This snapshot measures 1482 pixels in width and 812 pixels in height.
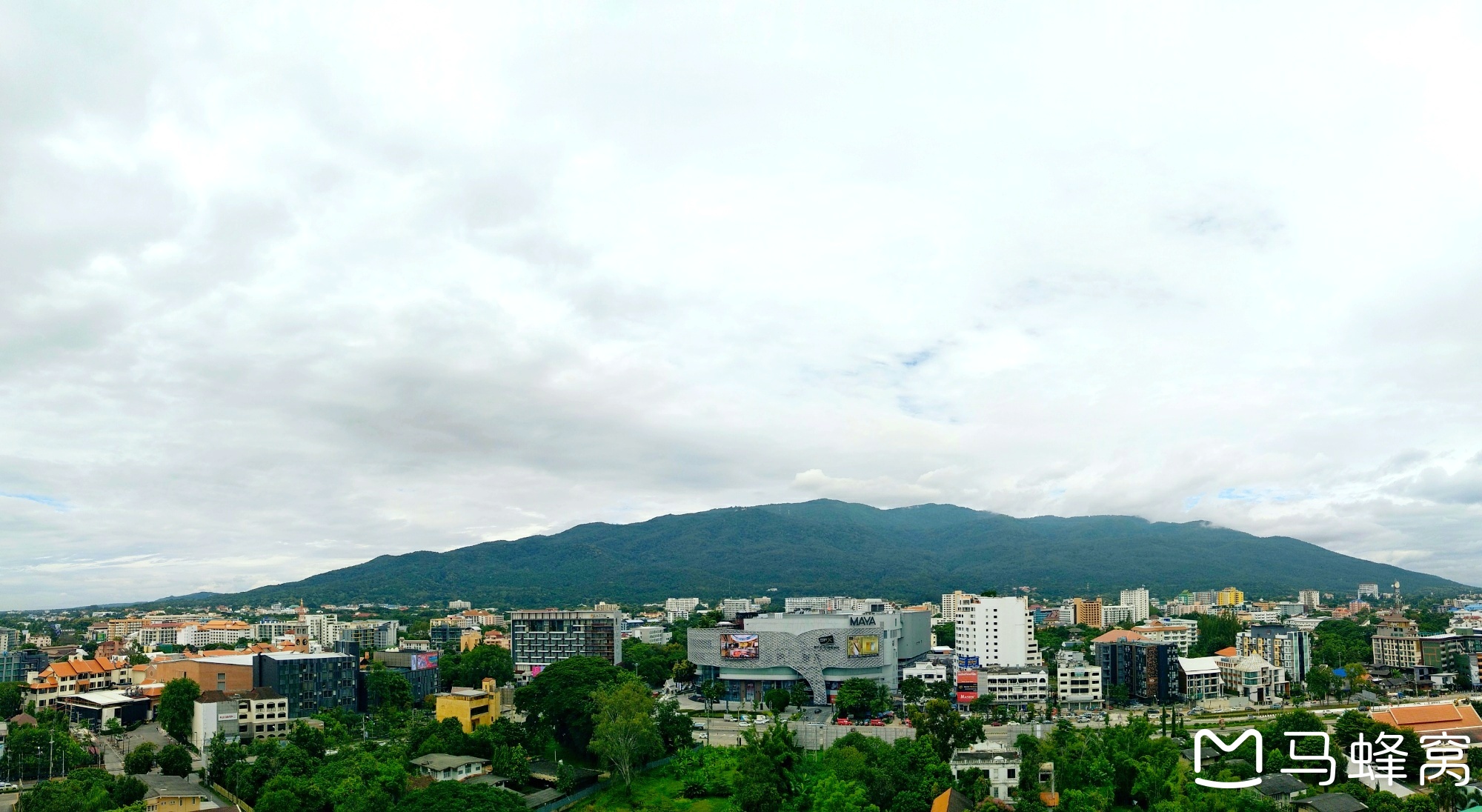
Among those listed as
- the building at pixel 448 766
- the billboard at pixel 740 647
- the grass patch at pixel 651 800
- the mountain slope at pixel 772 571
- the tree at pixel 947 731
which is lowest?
the mountain slope at pixel 772 571

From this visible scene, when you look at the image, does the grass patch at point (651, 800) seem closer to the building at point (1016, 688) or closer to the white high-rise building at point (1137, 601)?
the building at point (1016, 688)

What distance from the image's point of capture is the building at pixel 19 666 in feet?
180

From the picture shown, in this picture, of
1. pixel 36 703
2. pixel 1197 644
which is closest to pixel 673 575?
pixel 1197 644

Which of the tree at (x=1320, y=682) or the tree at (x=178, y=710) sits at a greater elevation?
the tree at (x=178, y=710)

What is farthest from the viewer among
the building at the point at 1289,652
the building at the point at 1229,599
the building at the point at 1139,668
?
the building at the point at 1229,599

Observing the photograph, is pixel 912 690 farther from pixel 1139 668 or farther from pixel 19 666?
pixel 19 666

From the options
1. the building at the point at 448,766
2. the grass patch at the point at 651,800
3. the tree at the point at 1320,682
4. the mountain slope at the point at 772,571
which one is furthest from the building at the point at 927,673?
the mountain slope at the point at 772,571

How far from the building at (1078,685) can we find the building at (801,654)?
7.90m

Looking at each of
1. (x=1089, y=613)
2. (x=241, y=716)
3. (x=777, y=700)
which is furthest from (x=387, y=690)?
(x=1089, y=613)

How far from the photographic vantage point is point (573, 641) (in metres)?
56.7

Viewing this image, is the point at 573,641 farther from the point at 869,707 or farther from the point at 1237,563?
the point at 1237,563

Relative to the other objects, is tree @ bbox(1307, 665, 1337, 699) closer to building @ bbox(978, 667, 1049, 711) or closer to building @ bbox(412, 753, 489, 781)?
building @ bbox(978, 667, 1049, 711)

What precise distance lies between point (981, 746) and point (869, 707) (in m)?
13.4

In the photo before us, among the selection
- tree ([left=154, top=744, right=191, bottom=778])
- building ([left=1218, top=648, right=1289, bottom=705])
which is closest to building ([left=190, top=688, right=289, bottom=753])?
tree ([left=154, top=744, right=191, bottom=778])
